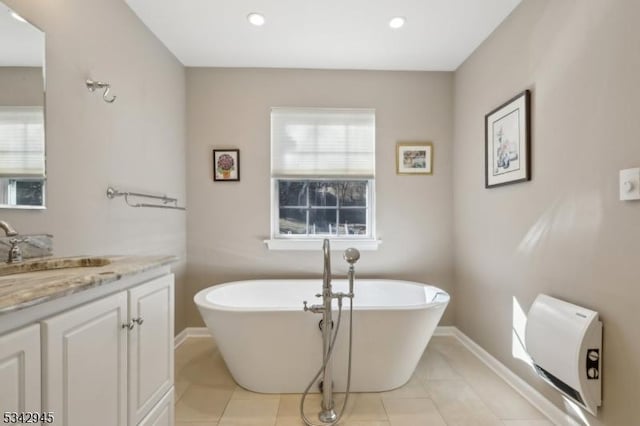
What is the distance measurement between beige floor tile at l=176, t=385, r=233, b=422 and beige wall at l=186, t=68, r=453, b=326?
3.31ft

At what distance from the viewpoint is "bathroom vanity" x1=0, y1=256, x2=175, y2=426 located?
2.34 ft

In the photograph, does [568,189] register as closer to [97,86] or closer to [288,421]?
[288,421]

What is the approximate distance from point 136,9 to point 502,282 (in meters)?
3.15

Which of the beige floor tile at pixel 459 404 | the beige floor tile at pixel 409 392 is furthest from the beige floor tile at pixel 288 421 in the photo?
the beige floor tile at pixel 459 404

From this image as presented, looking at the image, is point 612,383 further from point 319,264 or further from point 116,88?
point 116,88

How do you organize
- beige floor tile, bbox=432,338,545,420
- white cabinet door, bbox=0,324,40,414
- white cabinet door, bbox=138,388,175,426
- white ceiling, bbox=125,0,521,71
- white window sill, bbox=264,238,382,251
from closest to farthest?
white cabinet door, bbox=0,324,40,414, white cabinet door, bbox=138,388,175,426, beige floor tile, bbox=432,338,545,420, white ceiling, bbox=125,0,521,71, white window sill, bbox=264,238,382,251

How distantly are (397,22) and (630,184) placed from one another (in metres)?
1.72

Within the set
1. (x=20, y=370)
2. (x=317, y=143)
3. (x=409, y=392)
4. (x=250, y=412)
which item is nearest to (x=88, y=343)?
(x=20, y=370)

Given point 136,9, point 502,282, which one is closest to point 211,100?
point 136,9

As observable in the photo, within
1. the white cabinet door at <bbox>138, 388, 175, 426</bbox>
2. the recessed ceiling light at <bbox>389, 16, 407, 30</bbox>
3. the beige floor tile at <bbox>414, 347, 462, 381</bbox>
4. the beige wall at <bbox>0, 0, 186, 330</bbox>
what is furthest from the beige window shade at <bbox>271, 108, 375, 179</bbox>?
the white cabinet door at <bbox>138, 388, 175, 426</bbox>

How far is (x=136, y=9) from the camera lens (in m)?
2.12

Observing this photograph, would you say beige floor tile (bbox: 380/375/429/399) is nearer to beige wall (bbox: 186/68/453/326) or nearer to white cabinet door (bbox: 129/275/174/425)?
beige wall (bbox: 186/68/453/326)

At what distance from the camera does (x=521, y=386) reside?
1993 millimetres

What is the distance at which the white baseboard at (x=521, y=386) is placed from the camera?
1.69m
